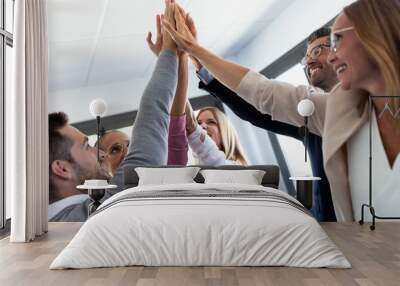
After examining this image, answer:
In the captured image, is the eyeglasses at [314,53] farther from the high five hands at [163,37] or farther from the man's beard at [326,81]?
the high five hands at [163,37]

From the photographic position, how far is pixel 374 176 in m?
6.32

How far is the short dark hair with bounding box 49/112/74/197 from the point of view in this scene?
6.57 metres

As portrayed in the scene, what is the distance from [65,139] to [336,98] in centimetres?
319

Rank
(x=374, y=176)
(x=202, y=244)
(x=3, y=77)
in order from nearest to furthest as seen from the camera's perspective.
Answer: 1. (x=202, y=244)
2. (x=3, y=77)
3. (x=374, y=176)

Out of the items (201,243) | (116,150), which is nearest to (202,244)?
(201,243)

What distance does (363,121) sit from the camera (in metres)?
6.27

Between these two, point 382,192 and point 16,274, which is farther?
point 382,192

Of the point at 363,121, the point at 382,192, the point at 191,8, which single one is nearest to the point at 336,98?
the point at 363,121

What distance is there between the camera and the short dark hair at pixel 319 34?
21.0 feet

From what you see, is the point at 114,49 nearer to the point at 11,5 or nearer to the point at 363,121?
the point at 11,5

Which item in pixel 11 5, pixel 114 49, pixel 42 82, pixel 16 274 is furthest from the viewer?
pixel 114 49

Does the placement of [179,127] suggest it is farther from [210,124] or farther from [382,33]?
[382,33]

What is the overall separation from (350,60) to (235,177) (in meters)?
1.84

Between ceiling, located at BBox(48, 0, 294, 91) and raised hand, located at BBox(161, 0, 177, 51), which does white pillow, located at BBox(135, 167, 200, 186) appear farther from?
raised hand, located at BBox(161, 0, 177, 51)
